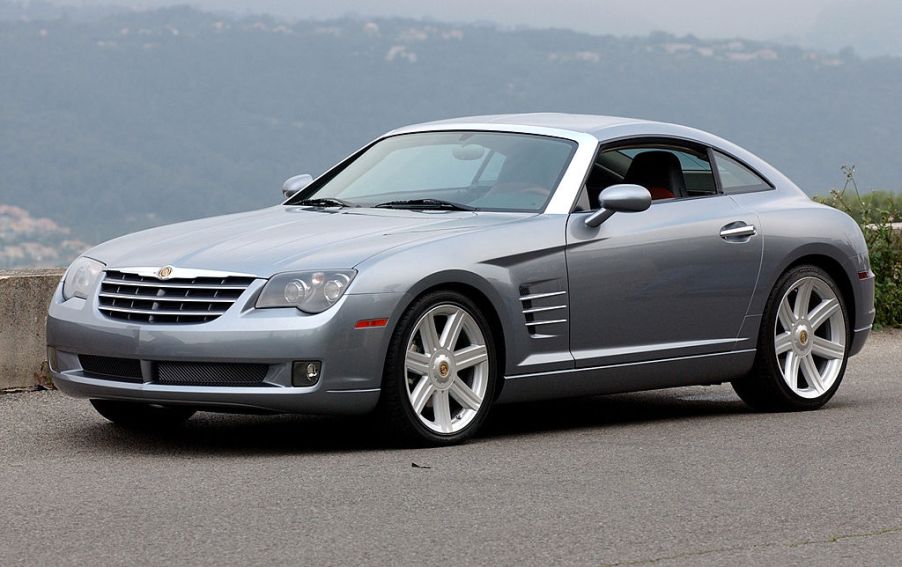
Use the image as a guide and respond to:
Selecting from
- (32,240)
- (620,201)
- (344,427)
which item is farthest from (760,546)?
(32,240)

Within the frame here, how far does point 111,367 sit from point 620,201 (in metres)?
2.40

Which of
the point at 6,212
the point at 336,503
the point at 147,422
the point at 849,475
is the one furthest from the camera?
the point at 6,212

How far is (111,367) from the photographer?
6797 millimetres

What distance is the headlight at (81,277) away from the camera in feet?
23.0

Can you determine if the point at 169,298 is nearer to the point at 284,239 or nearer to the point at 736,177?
the point at 284,239

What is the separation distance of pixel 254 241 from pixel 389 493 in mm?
1591

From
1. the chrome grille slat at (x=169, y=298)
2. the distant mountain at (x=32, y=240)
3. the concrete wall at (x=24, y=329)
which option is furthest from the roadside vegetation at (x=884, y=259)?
the distant mountain at (x=32, y=240)

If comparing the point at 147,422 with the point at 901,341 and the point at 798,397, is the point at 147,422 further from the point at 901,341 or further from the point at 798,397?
the point at 901,341

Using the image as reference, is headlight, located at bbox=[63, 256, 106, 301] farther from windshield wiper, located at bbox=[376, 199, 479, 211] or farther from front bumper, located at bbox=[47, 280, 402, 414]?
windshield wiper, located at bbox=[376, 199, 479, 211]

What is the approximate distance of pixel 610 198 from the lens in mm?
7359

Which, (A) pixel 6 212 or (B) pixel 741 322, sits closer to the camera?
(B) pixel 741 322

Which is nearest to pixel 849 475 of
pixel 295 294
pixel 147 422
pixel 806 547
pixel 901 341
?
pixel 806 547

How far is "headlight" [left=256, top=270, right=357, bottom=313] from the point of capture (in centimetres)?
649

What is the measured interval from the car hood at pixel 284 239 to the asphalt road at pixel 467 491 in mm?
818
